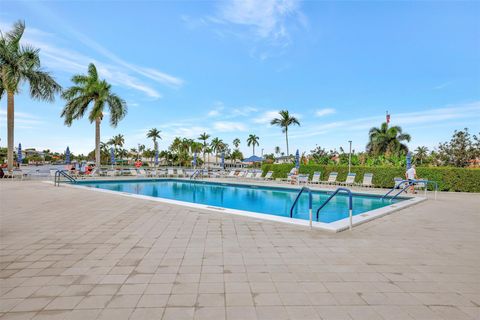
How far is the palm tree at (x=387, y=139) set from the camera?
37.8 m

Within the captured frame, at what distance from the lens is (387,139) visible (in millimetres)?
38438

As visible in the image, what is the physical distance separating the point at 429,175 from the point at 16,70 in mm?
24708

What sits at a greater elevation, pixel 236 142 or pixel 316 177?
pixel 236 142

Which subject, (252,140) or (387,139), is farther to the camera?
(252,140)

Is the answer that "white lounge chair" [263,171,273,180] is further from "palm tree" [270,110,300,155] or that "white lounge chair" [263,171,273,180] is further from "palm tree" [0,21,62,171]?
"palm tree" [0,21,62,171]

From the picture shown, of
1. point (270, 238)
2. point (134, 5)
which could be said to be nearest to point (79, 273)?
point (270, 238)

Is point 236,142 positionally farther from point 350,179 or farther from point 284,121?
point 350,179

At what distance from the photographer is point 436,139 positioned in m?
23.6

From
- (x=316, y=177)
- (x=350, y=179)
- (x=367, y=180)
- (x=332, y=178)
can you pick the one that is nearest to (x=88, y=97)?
(x=316, y=177)

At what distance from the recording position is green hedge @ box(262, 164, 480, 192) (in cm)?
1336

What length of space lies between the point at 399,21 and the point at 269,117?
22.5m

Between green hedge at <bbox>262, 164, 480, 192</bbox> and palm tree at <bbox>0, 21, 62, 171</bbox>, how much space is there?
1887cm

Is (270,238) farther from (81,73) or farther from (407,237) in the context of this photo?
(81,73)

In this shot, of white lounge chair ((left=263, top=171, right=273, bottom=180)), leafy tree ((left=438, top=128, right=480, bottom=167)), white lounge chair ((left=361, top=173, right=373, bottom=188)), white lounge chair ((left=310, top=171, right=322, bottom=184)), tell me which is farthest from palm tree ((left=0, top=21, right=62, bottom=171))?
leafy tree ((left=438, top=128, right=480, bottom=167))
